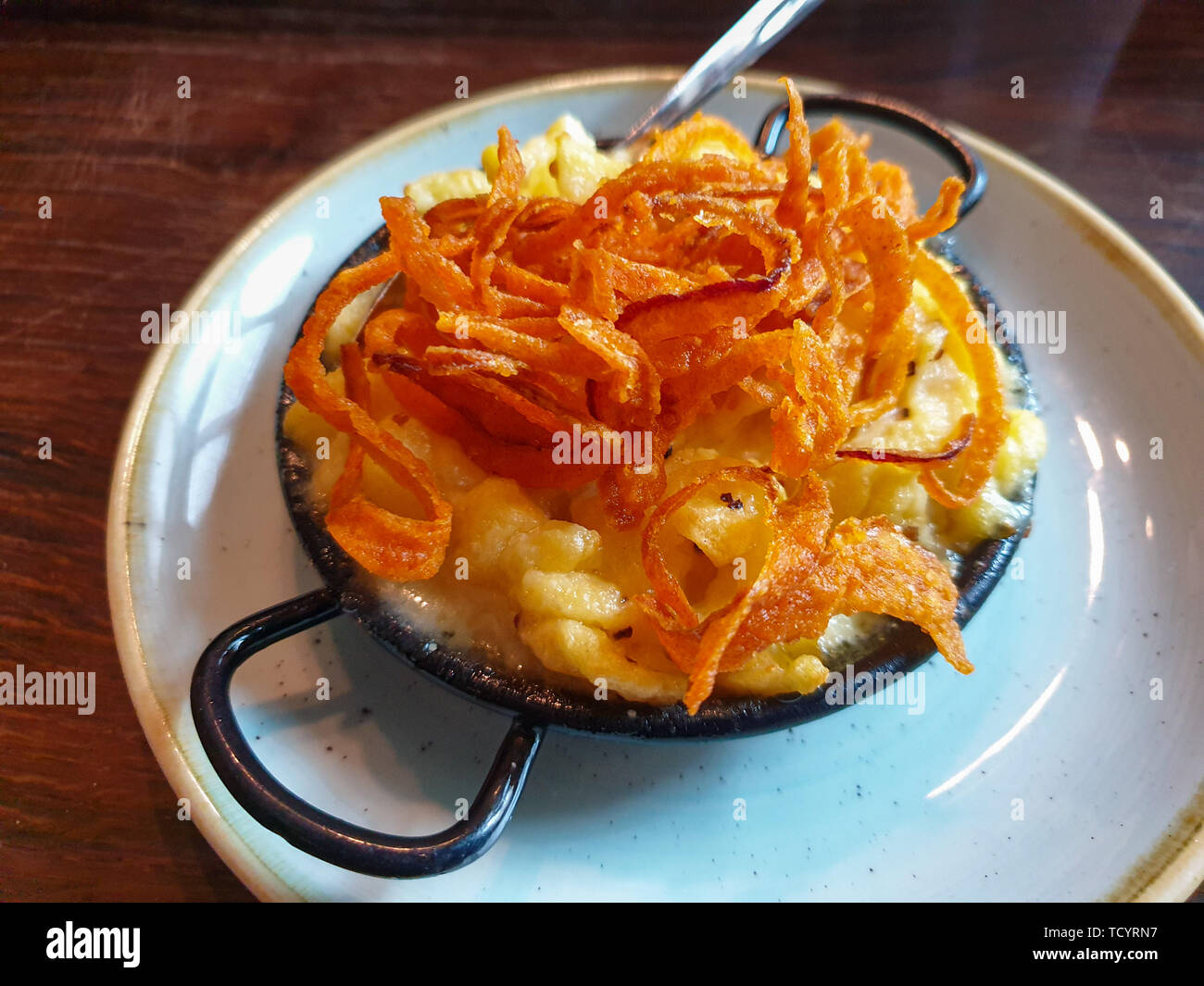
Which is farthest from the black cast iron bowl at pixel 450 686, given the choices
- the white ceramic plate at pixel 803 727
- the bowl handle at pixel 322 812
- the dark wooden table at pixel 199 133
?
the dark wooden table at pixel 199 133

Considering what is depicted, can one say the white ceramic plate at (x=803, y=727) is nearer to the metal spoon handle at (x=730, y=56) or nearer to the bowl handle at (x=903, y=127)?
the bowl handle at (x=903, y=127)

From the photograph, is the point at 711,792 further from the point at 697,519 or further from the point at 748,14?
the point at 748,14

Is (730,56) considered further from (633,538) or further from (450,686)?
(450,686)

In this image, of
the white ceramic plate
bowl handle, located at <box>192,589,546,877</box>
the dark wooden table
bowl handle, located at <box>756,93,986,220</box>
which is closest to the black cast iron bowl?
bowl handle, located at <box>192,589,546,877</box>

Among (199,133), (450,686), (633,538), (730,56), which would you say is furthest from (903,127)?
(199,133)

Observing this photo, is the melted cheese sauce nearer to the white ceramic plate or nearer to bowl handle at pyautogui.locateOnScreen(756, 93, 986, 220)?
the white ceramic plate

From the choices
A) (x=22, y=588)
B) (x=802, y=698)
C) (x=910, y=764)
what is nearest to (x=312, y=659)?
(x=22, y=588)
